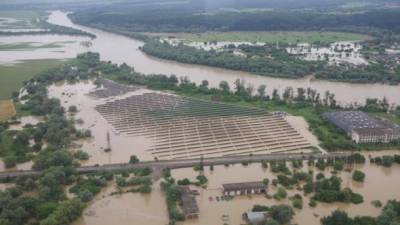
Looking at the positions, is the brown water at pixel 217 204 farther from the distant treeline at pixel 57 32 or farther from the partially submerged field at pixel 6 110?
the distant treeline at pixel 57 32

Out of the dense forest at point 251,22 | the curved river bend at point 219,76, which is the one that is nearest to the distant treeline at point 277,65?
the curved river bend at point 219,76

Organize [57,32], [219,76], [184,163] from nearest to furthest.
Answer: [184,163], [219,76], [57,32]

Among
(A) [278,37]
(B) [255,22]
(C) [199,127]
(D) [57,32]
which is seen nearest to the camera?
(C) [199,127]

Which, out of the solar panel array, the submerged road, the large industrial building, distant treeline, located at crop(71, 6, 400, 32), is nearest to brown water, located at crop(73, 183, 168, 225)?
the submerged road


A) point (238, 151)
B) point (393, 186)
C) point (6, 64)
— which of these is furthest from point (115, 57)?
point (393, 186)

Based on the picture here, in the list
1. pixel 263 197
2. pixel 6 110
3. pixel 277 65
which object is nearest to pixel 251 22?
pixel 277 65

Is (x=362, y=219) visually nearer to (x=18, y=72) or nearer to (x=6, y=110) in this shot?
(x=6, y=110)

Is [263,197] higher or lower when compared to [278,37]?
lower
